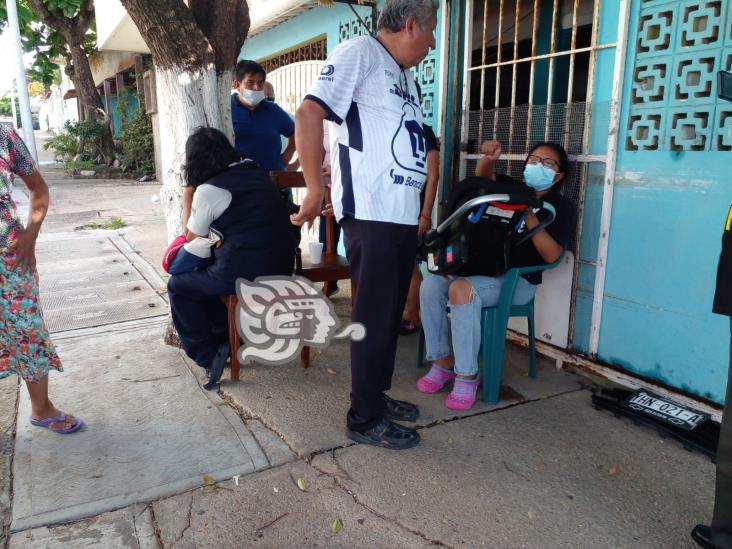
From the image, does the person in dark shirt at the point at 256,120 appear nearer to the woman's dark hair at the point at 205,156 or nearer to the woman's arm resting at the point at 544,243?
the woman's dark hair at the point at 205,156

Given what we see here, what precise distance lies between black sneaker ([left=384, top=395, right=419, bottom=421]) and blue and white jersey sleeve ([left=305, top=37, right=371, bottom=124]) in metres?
Answer: 1.35

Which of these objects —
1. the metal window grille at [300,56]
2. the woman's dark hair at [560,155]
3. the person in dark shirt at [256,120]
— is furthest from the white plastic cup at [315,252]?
the metal window grille at [300,56]

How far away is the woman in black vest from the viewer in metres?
2.91

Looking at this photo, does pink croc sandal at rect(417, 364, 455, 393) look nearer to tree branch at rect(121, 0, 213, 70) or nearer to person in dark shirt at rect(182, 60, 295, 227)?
person in dark shirt at rect(182, 60, 295, 227)

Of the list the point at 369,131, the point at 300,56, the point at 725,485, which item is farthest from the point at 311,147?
the point at 300,56

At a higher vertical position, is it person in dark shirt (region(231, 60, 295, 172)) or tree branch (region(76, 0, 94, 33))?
tree branch (region(76, 0, 94, 33))

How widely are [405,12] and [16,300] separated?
1964mm

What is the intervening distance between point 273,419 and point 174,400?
58cm

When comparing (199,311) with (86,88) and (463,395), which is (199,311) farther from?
(86,88)

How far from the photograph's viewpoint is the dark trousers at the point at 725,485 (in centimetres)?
173

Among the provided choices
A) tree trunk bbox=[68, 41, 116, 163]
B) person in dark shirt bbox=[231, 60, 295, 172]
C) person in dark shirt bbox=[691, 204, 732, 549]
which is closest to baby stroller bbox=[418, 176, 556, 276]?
person in dark shirt bbox=[691, 204, 732, 549]

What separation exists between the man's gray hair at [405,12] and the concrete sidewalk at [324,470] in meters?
1.75

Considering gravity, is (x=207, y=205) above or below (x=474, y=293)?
above

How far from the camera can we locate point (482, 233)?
2.88 meters
